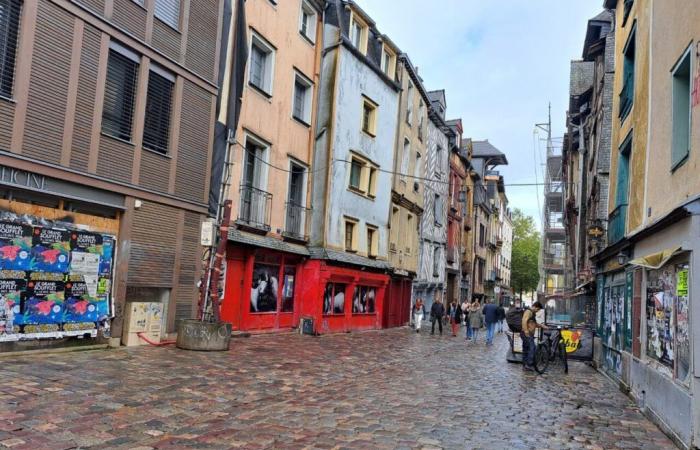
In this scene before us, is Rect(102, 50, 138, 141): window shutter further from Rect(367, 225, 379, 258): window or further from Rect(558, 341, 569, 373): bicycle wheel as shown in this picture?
Rect(367, 225, 379, 258): window

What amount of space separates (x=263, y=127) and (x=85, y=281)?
7596 millimetres

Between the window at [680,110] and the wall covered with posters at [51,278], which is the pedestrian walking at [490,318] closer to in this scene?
the window at [680,110]

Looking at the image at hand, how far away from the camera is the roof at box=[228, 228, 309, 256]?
1525 centimetres

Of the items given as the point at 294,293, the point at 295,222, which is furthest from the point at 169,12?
the point at 294,293

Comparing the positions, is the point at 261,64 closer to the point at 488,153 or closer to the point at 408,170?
the point at 408,170

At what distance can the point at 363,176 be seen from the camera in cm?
2314

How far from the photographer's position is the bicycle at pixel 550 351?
13.3 meters

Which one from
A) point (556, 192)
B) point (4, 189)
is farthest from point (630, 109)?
point (556, 192)

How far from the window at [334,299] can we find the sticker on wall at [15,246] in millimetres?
11270

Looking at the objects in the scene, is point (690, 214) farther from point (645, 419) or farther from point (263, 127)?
point (263, 127)

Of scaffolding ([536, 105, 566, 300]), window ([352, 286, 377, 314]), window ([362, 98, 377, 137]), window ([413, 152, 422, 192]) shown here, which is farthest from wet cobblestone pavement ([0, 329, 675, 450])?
scaffolding ([536, 105, 566, 300])

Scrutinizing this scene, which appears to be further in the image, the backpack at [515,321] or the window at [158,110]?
the backpack at [515,321]

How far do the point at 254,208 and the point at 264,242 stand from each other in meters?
1.02

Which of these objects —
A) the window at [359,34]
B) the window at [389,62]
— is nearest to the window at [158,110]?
the window at [359,34]
